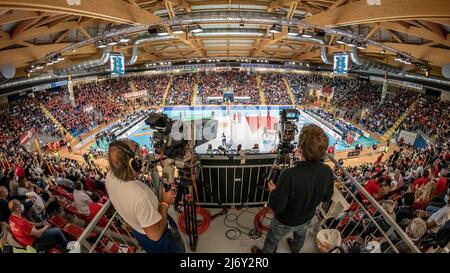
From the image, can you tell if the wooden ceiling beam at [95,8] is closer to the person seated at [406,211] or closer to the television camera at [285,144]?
the television camera at [285,144]

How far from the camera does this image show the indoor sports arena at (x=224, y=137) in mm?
2619

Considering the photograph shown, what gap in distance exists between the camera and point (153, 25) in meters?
10.1

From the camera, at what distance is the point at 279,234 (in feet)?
8.75

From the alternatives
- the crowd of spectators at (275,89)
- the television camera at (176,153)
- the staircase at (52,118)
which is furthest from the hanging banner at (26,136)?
the crowd of spectators at (275,89)

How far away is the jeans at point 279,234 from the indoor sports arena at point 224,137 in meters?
0.02

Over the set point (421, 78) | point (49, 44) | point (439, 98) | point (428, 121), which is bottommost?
point (428, 121)

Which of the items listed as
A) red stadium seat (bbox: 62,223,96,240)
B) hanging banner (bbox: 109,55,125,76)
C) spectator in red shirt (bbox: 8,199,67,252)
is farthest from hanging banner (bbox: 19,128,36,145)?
spectator in red shirt (bbox: 8,199,67,252)

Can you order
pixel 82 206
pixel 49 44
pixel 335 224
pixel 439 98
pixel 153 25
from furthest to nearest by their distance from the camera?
pixel 439 98 < pixel 49 44 < pixel 153 25 < pixel 82 206 < pixel 335 224

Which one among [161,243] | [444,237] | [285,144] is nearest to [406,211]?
[444,237]

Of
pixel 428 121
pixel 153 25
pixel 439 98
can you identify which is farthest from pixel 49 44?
pixel 439 98
